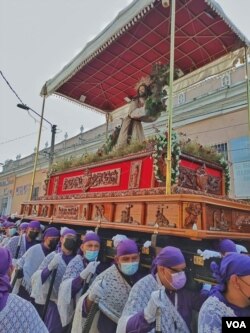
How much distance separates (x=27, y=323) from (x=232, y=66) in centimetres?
482

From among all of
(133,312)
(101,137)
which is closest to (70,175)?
(133,312)

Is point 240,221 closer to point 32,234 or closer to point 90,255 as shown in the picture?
point 90,255

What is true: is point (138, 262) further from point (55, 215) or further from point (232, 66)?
point (232, 66)

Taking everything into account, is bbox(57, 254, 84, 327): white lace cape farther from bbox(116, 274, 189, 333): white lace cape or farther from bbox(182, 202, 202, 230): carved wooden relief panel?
bbox(182, 202, 202, 230): carved wooden relief panel

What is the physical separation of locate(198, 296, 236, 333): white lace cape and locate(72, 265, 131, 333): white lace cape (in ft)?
3.20

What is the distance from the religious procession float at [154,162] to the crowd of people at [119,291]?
8.8 inches

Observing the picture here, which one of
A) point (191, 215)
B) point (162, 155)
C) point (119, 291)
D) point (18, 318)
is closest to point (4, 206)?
point (162, 155)

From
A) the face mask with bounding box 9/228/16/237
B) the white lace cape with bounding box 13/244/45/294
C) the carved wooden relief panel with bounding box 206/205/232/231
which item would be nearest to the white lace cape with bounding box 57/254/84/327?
the white lace cape with bounding box 13/244/45/294

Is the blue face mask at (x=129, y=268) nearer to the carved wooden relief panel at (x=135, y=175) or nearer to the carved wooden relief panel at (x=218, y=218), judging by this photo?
the carved wooden relief panel at (x=218, y=218)

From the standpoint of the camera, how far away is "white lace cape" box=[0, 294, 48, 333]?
144cm

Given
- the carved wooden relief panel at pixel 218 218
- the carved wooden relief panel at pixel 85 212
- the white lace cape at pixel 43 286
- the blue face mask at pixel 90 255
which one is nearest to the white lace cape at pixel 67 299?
the blue face mask at pixel 90 255

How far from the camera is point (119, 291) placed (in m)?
2.36

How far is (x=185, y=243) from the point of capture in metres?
2.43

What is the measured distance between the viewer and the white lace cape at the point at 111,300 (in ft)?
7.44
